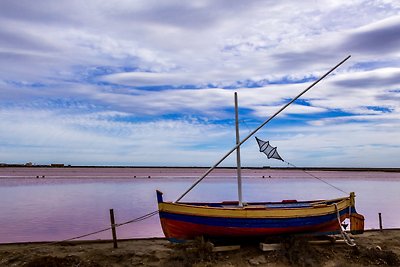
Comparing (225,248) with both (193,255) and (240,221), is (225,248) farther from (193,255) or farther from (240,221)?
(193,255)

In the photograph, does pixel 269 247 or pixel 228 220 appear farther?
pixel 269 247

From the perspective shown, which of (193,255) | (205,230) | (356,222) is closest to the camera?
(193,255)

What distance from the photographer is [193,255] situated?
36.2 ft

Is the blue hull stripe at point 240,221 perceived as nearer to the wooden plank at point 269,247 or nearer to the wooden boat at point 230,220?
the wooden boat at point 230,220

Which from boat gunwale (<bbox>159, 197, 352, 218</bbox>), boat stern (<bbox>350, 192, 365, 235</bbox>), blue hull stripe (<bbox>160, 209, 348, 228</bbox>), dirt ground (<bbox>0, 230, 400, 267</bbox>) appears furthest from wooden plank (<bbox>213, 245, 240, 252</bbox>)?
boat stern (<bbox>350, 192, 365, 235</bbox>)

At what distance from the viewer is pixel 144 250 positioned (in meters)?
12.2

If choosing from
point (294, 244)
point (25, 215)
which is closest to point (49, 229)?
point (25, 215)

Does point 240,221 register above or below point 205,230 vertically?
above

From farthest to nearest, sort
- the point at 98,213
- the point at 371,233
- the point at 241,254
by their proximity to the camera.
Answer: the point at 98,213 → the point at 371,233 → the point at 241,254

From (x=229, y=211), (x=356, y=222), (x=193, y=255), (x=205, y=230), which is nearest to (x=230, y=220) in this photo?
(x=229, y=211)

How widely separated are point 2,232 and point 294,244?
15484 mm

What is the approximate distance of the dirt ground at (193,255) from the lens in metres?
10.9

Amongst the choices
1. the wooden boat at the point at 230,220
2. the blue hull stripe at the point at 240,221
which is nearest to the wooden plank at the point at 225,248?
the wooden boat at the point at 230,220

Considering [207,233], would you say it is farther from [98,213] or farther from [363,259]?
[98,213]
